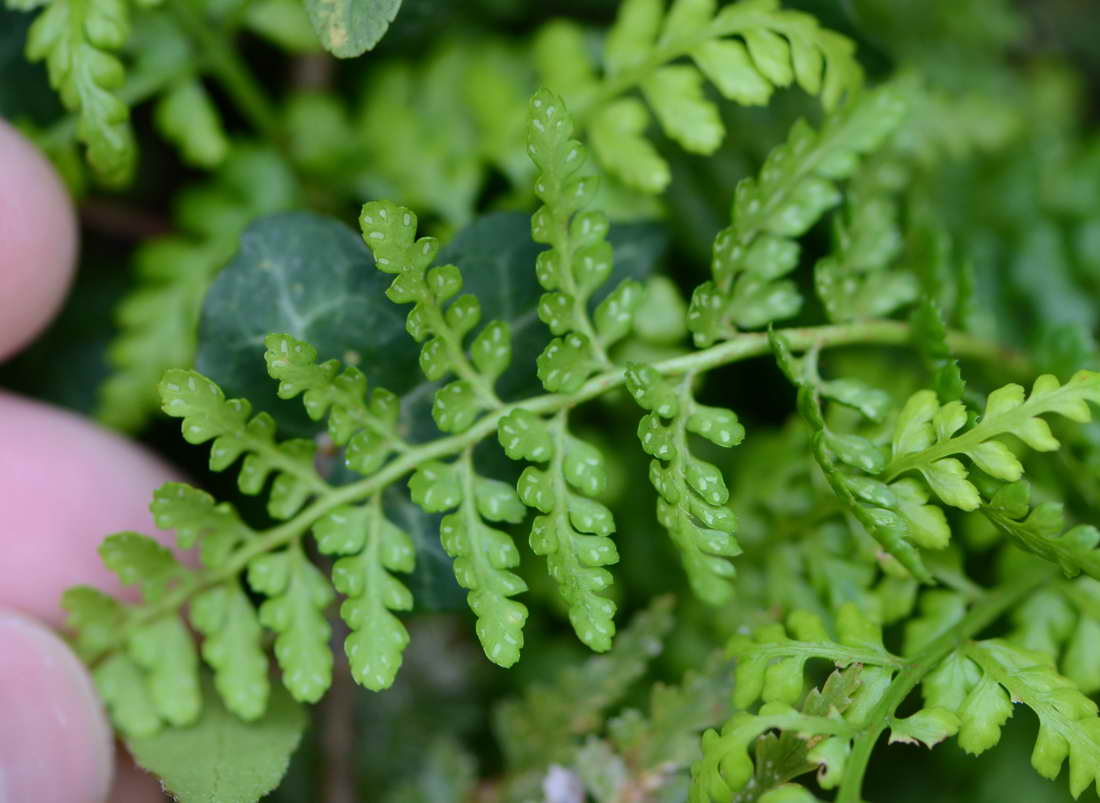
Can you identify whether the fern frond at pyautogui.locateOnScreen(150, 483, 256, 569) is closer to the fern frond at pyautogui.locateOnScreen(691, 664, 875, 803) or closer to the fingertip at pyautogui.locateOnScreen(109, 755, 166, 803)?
the fingertip at pyautogui.locateOnScreen(109, 755, 166, 803)

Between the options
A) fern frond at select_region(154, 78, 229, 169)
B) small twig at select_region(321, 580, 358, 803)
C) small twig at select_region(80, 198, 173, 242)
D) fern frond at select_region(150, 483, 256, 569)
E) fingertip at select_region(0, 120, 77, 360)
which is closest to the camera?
fern frond at select_region(150, 483, 256, 569)

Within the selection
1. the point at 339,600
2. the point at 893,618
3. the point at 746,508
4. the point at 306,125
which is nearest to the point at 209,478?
the point at 339,600

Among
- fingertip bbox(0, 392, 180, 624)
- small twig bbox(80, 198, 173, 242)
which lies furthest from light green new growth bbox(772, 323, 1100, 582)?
small twig bbox(80, 198, 173, 242)

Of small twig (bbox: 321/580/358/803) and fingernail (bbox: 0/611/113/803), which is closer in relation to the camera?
fingernail (bbox: 0/611/113/803)

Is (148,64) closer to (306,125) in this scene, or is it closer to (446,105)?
(306,125)

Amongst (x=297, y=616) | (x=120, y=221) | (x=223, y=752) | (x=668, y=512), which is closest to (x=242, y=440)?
(x=297, y=616)

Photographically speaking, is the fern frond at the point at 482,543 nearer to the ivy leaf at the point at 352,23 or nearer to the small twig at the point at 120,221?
the ivy leaf at the point at 352,23
